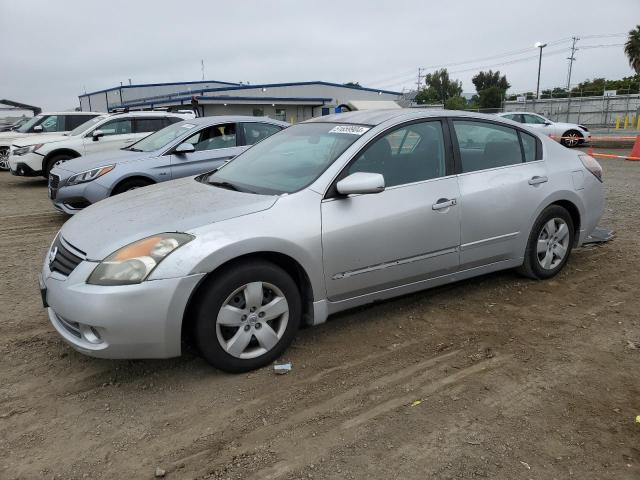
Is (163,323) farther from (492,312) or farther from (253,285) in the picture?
(492,312)

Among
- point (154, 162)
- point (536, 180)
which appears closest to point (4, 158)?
point (154, 162)

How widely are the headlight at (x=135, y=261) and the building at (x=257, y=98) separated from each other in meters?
28.7

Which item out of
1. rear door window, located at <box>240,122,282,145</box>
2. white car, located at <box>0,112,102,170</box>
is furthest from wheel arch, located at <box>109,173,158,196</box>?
white car, located at <box>0,112,102,170</box>

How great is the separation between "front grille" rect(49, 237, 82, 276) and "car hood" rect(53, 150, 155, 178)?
4.05 metres

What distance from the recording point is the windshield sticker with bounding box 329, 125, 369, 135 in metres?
3.81

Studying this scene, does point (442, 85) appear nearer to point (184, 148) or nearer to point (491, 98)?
point (491, 98)

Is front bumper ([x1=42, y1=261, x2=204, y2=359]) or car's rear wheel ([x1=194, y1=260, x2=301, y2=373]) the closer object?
front bumper ([x1=42, y1=261, x2=204, y2=359])

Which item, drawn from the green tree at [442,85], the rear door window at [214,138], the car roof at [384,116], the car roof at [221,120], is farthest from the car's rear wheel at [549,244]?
the green tree at [442,85]

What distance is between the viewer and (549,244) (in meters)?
4.63

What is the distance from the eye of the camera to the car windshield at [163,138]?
7.50m

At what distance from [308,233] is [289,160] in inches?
36.3

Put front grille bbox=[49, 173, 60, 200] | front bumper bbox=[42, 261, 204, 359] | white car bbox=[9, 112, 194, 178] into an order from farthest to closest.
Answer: white car bbox=[9, 112, 194, 178] < front grille bbox=[49, 173, 60, 200] < front bumper bbox=[42, 261, 204, 359]

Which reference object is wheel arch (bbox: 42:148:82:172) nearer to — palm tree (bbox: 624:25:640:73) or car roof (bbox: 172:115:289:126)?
car roof (bbox: 172:115:289:126)

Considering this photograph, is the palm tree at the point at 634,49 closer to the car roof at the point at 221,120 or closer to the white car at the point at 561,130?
the white car at the point at 561,130
